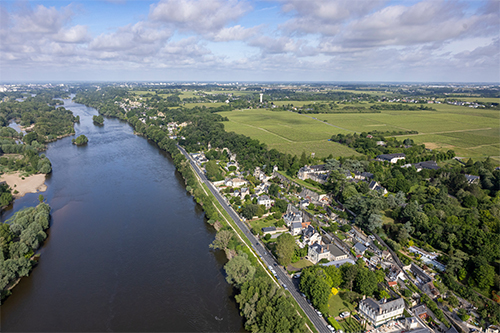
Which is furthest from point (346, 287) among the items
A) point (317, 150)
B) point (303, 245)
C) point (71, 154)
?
point (71, 154)

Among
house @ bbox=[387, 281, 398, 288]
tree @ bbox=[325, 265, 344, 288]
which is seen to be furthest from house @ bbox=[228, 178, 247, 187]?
house @ bbox=[387, 281, 398, 288]

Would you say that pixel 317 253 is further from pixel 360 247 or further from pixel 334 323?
pixel 334 323

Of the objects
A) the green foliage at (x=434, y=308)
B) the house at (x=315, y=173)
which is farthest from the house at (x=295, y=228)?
the house at (x=315, y=173)

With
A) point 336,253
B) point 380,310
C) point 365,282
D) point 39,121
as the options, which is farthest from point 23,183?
point 380,310

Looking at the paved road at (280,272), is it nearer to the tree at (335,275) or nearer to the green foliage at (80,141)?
the tree at (335,275)

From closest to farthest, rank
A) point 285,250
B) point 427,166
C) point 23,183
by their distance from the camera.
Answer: point 285,250 → point 23,183 → point 427,166

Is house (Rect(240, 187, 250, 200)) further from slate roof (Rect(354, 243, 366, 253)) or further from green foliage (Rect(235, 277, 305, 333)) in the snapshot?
green foliage (Rect(235, 277, 305, 333))
